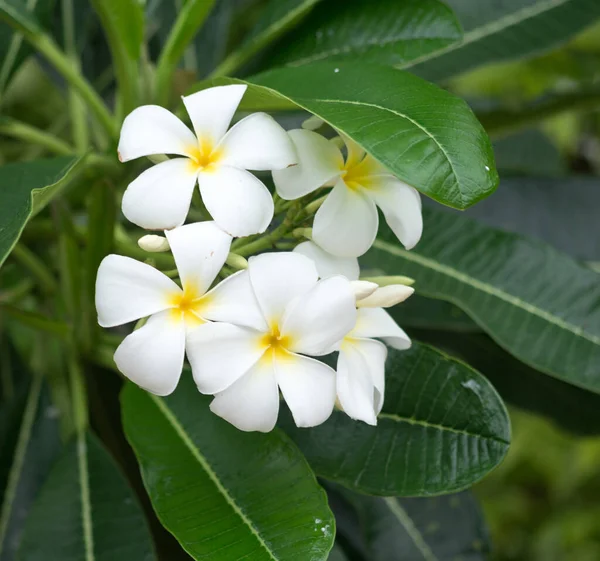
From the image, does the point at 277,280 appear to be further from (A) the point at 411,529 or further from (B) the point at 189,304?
(A) the point at 411,529

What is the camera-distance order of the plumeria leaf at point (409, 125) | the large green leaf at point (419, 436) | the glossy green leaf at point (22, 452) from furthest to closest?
the glossy green leaf at point (22, 452) < the large green leaf at point (419, 436) < the plumeria leaf at point (409, 125)

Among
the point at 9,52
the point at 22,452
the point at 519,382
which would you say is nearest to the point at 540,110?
the point at 519,382

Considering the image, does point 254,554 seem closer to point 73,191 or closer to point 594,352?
point 594,352

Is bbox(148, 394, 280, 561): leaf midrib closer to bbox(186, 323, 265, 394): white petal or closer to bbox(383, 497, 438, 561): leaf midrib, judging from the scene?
bbox(186, 323, 265, 394): white petal

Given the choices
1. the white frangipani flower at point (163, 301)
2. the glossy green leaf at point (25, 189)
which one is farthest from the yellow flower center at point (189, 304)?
the glossy green leaf at point (25, 189)

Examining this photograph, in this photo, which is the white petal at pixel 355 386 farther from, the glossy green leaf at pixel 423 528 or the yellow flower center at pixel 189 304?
the glossy green leaf at pixel 423 528

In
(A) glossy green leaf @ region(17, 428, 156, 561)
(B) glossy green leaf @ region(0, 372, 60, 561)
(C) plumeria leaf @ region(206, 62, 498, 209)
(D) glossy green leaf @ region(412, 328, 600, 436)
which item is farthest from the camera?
(D) glossy green leaf @ region(412, 328, 600, 436)

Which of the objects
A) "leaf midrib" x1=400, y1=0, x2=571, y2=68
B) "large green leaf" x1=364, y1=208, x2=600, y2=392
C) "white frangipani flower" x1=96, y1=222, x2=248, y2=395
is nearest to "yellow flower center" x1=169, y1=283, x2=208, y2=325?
"white frangipani flower" x1=96, y1=222, x2=248, y2=395
